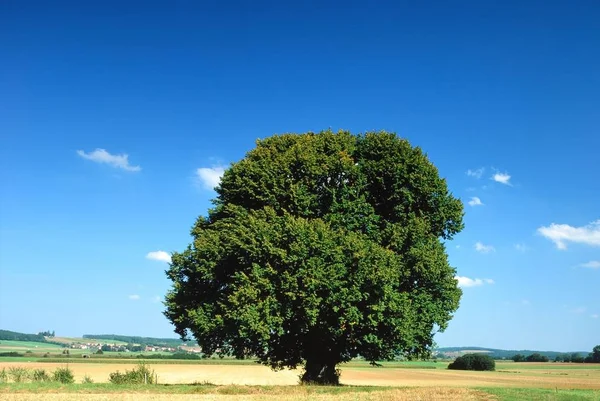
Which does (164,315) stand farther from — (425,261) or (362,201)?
(425,261)

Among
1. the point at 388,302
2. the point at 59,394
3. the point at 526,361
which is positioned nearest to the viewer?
the point at 59,394

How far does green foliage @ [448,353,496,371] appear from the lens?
3787 inches

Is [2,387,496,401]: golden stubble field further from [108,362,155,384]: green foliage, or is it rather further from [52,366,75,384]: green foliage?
[52,366,75,384]: green foliage

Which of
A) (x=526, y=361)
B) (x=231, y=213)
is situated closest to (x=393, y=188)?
(x=231, y=213)

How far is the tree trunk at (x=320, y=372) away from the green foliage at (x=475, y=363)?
238 feet

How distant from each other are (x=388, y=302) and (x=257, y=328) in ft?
24.2

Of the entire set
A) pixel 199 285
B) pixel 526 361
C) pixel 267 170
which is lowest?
pixel 526 361

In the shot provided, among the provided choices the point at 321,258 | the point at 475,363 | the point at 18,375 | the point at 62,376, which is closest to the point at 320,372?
the point at 321,258

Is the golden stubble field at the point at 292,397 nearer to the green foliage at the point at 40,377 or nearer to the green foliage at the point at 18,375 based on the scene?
the green foliage at the point at 18,375

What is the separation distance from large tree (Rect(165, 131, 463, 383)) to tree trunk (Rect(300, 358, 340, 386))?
63mm

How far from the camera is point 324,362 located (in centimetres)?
3338

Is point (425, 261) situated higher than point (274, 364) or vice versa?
point (425, 261)

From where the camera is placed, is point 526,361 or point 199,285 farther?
point 526,361

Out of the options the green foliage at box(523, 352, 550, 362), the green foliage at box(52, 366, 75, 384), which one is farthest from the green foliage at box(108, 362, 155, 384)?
the green foliage at box(523, 352, 550, 362)
